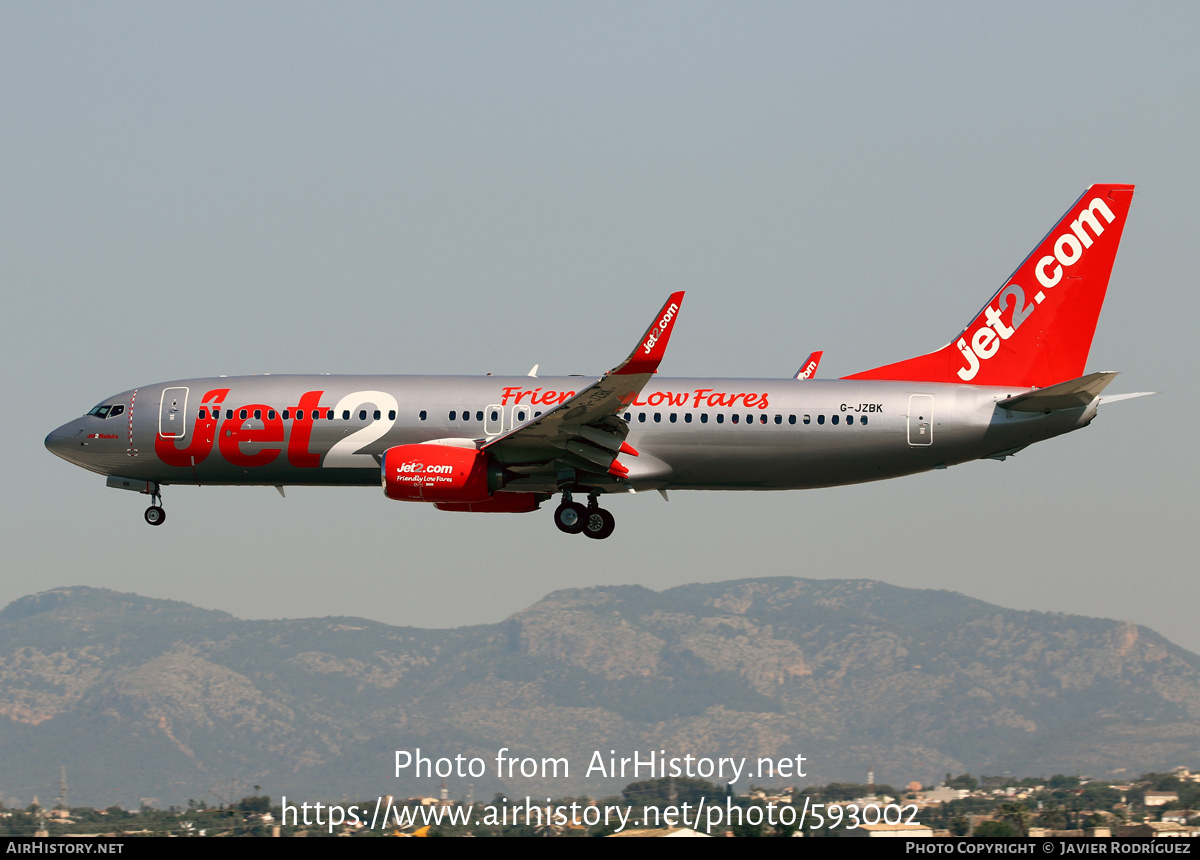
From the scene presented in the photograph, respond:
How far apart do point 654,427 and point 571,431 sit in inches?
119

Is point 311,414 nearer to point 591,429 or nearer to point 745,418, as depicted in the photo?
point 591,429

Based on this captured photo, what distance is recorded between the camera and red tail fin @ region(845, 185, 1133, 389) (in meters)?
50.4

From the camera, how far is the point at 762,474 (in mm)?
47562

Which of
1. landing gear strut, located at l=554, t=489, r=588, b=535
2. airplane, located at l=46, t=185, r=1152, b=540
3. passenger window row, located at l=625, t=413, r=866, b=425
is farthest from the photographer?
landing gear strut, located at l=554, t=489, r=588, b=535

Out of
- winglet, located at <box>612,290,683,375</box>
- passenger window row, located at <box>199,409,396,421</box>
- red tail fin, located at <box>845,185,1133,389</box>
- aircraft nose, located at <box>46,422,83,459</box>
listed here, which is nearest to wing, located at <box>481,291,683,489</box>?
winglet, located at <box>612,290,683,375</box>

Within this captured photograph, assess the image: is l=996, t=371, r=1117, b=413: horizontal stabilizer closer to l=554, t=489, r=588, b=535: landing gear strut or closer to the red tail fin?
the red tail fin

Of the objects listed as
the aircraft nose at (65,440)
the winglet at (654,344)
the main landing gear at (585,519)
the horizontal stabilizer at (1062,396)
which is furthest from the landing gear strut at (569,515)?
the aircraft nose at (65,440)

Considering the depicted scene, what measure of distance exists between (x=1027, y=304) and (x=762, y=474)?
39.2 ft

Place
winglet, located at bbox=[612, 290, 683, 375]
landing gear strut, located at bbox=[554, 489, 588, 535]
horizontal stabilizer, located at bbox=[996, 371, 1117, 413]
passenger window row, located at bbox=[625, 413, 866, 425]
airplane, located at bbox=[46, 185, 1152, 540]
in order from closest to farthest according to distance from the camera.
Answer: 1. winglet, located at bbox=[612, 290, 683, 375]
2. horizontal stabilizer, located at bbox=[996, 371, 1117, 413]
3. airplane, located at bbox=[46, 185, 1152, 540]
4. passenger window row, located at bbox=[625, 413, 866, 425]
5. landing gear strut, located at bbox=[554, 489, 588, 535]

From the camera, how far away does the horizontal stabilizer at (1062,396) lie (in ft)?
147

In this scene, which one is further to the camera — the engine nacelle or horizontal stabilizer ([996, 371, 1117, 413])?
the engine nacelle

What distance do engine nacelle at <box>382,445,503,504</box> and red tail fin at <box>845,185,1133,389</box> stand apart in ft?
44.0
